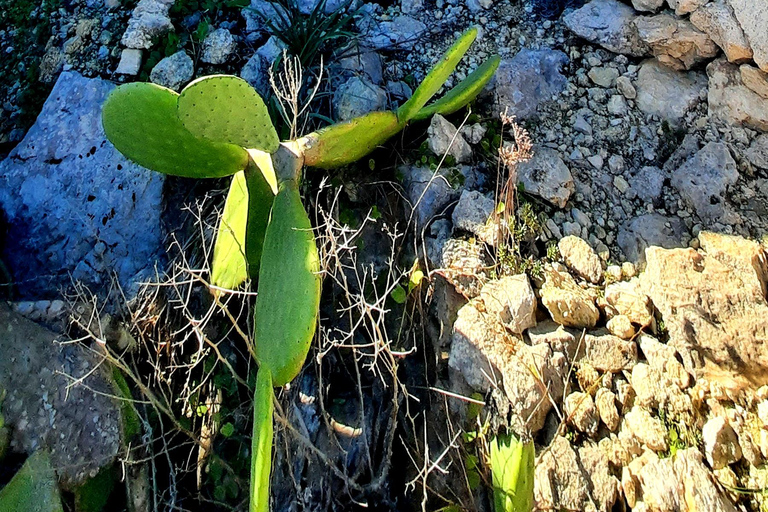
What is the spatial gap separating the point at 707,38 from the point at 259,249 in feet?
5.63

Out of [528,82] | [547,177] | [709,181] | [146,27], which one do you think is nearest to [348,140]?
[547,177]

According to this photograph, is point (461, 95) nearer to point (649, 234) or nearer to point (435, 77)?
point (435, 77)

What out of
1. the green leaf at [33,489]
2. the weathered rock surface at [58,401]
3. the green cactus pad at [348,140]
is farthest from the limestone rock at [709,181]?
the green leaf at [33,489]

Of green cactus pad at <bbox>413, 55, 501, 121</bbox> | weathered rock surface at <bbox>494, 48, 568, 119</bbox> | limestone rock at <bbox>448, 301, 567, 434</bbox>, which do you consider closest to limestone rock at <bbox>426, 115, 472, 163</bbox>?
green cactus pad at <bbox>413, 55, 501, 121</bbox>

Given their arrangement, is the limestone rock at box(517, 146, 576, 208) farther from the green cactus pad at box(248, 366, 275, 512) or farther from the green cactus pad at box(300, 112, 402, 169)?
the green cactus pad at box(248, 366, 275, 512)

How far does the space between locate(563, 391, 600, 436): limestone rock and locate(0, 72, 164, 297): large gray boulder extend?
56.6 inches

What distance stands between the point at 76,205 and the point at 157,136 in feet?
2.00

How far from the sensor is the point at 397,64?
2543 mm

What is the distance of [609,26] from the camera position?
2.44 metres

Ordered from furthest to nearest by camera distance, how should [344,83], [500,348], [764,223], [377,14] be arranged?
[377,14], [344,83], [764,223], [500,348]

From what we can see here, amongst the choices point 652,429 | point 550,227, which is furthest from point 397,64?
point 652,429

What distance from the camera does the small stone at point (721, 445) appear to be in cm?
167

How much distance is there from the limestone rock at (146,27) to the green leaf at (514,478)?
203 cm

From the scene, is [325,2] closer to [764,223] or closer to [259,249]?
[259,249]
